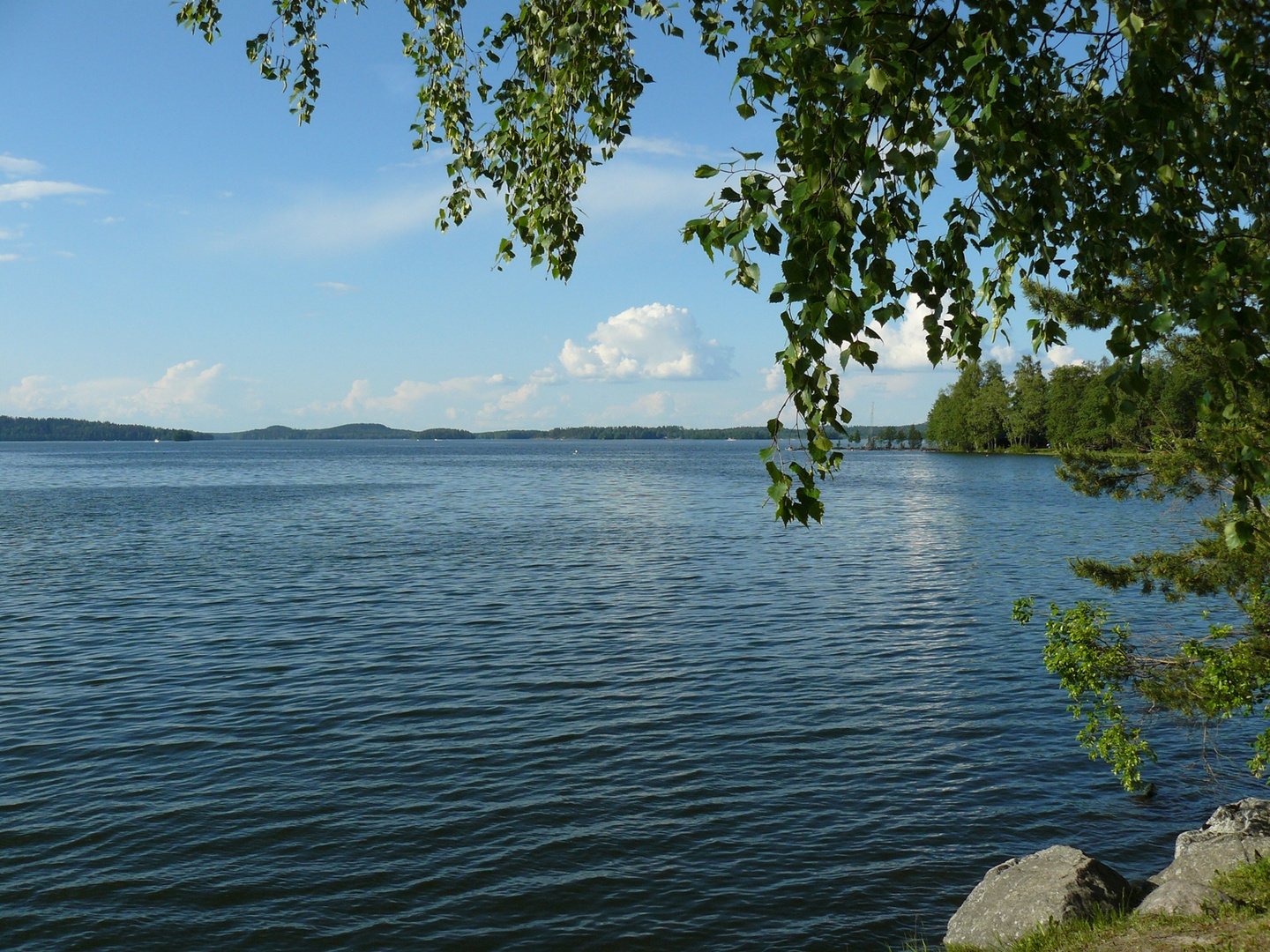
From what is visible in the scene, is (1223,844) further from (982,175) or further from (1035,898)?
(982,175)

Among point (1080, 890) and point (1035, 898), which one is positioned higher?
point (1080, 890)

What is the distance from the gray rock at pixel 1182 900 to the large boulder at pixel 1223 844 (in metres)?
0.32

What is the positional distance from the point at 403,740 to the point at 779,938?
869 cm

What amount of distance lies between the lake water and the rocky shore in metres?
1.17

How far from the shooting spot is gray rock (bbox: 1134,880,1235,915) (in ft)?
30.7

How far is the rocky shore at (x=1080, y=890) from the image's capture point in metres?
9.84

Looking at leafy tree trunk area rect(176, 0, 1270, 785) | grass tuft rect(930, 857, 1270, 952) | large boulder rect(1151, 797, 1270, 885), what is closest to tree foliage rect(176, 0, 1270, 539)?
leafy tree trunk area rect(176, 0, 1270, 785)

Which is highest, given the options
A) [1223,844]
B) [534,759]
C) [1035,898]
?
[1223,844]

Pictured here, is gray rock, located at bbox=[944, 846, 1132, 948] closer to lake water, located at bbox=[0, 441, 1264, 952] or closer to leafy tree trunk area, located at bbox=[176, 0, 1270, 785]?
lake water, located at bbox=[0, 441, 1264, 952]

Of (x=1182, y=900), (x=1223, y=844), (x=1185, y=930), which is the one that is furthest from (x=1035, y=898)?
(x=1223, y=844)

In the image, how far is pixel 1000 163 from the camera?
4340 millimetres

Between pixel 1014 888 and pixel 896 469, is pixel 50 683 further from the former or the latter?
pixel 896 469

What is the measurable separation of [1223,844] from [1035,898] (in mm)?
2584

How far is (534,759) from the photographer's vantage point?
17016 millimetres
